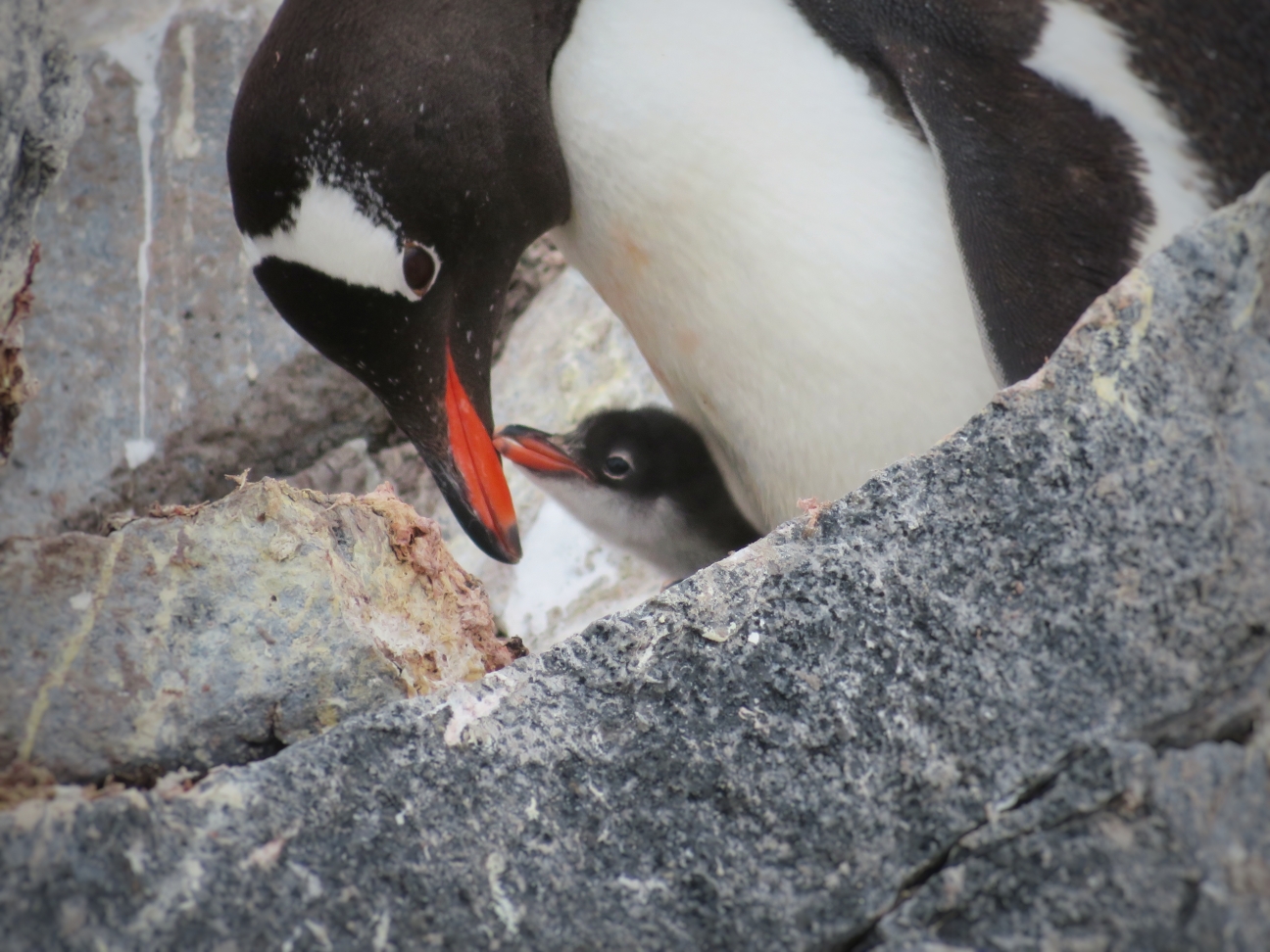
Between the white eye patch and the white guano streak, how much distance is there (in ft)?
3.51

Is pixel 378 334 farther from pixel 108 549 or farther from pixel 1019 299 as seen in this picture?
pixel 1019 299

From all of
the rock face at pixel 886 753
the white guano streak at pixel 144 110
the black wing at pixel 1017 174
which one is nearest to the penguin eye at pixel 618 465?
the black wing at pixel 1017 174

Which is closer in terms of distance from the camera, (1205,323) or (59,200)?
(1205,323)

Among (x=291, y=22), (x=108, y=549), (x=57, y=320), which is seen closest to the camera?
(x=108, y=549)

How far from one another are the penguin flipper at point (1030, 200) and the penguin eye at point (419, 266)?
54cm

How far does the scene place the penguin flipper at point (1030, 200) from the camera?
1.08 meters

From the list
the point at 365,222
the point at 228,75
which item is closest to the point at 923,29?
the point at 365,222

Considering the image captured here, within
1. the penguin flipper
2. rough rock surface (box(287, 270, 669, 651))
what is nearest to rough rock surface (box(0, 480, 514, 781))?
the penguin flipper

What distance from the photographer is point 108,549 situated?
2.96ft

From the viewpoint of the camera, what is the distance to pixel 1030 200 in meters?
1.09

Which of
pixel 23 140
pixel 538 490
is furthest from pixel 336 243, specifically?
pixel 538 490

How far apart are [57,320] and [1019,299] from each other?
1.73m

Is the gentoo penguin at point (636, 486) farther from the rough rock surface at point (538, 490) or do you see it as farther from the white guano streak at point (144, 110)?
the white guano streak at point (144, 110)

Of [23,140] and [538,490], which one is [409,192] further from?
[538,490]
